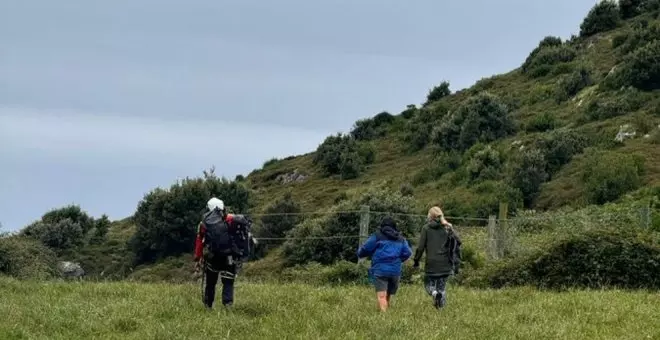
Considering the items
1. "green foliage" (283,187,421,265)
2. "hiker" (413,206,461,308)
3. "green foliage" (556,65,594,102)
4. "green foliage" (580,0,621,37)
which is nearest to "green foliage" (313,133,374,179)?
"green foliage" (556,65,594,102)

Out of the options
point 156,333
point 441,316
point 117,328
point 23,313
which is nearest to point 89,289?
point 23,313

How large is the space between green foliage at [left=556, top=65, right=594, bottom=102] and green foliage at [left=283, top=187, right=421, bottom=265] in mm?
35551

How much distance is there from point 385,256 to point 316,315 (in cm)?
185

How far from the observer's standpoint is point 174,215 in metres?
50.2

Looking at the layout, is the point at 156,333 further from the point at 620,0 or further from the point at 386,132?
the point at 620,0

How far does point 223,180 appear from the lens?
180ft

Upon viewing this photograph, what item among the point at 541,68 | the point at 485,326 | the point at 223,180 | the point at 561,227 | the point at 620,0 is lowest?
the point at 485,326

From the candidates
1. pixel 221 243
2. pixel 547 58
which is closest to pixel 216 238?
pixel 221 243

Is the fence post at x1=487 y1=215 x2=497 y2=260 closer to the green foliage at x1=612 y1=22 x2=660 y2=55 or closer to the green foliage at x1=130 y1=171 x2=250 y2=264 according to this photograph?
the green foliage at x1=130 y1=171 x2=250 y2=264

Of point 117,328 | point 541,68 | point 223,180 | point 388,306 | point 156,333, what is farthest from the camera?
point 541,68

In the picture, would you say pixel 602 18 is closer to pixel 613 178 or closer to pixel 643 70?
pixel 643 70

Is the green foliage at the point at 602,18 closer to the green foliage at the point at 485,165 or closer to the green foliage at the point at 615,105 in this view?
the green foliage at the point at 615,105

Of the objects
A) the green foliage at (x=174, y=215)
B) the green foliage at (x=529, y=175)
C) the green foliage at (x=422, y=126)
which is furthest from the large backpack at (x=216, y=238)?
the green foliage at (x=422, y=126)

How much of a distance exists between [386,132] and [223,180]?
29.7m
